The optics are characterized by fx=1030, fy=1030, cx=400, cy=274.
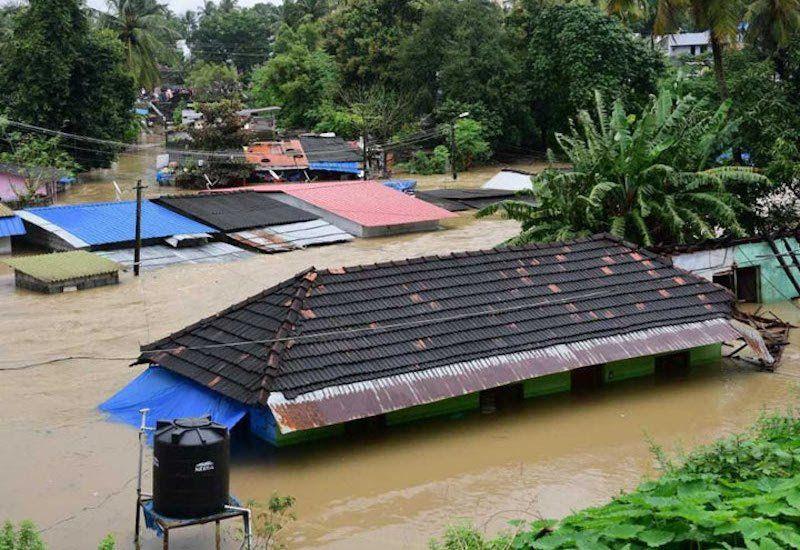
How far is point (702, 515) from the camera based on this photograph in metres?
6.77

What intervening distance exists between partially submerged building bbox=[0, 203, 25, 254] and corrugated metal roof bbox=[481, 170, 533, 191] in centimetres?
1813

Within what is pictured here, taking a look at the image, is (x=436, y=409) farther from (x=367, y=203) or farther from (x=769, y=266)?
(x=367, y=203)

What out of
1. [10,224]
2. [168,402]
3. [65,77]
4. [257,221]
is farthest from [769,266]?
[65,77]

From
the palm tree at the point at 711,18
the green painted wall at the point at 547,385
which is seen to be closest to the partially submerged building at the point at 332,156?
the palm tree at the point at 711,18

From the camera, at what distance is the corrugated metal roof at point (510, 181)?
39844mm

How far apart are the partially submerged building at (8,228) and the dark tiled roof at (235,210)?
4402 mm

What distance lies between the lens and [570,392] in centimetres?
1648

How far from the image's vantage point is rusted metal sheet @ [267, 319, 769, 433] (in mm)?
13211

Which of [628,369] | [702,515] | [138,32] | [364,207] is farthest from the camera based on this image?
[138,32]

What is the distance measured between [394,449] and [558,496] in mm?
2502

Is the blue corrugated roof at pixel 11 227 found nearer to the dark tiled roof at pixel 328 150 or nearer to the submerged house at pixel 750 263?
the dark tiled roof at pixel 328 150

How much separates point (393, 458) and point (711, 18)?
16.1 meters

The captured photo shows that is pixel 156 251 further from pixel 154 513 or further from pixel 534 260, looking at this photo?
pixel 154 513

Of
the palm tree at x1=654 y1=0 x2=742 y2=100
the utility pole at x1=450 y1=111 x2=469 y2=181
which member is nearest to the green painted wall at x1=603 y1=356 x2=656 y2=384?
the palm tree at x1=654 y1=0 x2=742 y2=100
